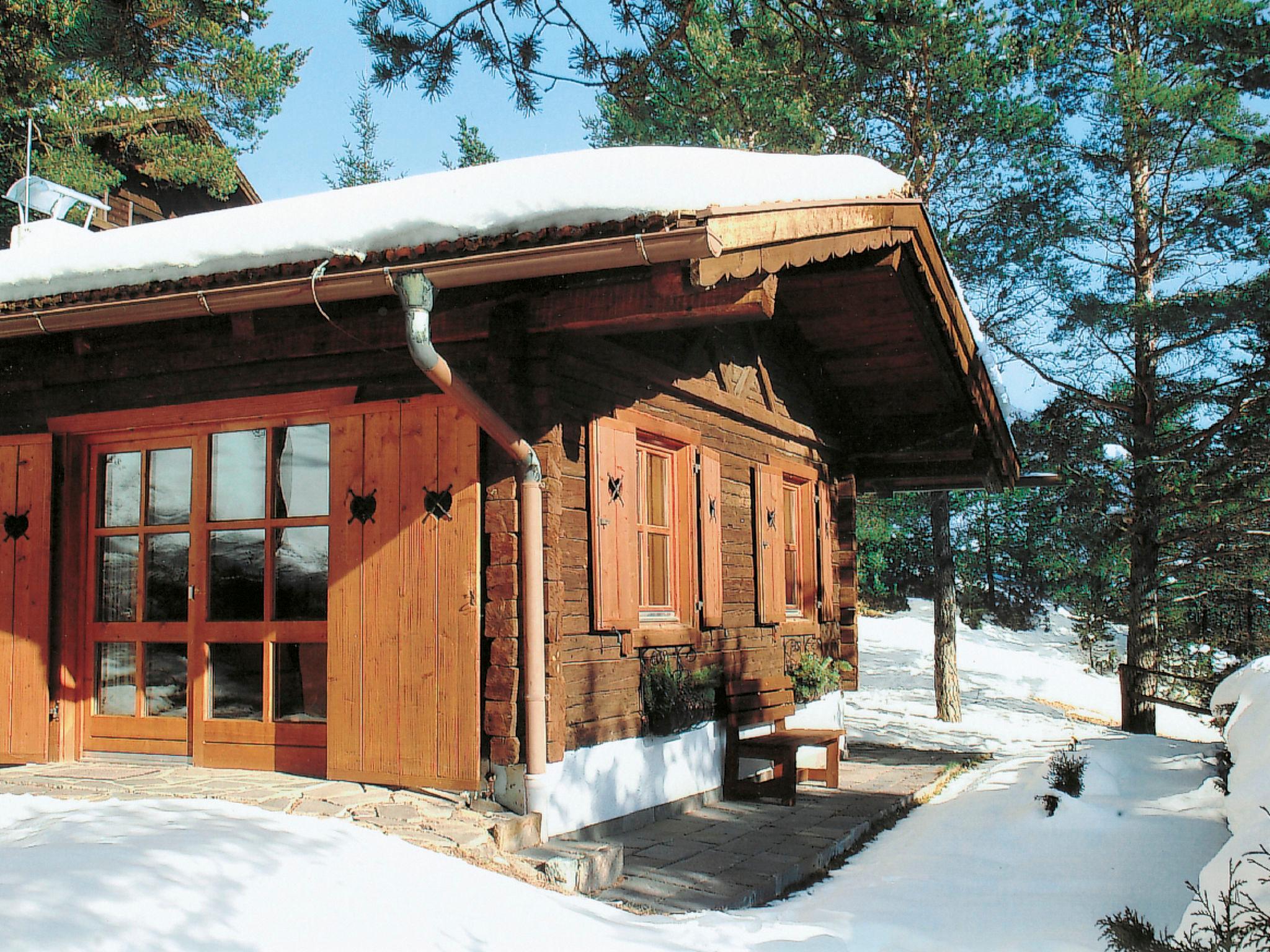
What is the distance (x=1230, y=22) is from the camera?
42.7 ft

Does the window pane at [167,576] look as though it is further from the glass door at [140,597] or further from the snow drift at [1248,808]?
the snow drift at [1248,808]

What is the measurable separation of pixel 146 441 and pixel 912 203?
471 cm

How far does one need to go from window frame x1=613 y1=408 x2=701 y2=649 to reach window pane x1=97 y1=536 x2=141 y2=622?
3014 mm

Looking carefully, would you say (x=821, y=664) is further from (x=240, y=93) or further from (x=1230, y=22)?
Answer: (x=240, y=93)

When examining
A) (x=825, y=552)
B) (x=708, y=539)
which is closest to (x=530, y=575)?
(x=708, y=539)

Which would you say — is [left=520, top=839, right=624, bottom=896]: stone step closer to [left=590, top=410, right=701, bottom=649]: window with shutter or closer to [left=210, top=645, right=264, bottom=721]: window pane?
[left=590, top=410, right=701, bottom=649]: window with shutter

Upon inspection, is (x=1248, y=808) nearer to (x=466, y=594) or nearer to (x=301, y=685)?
(x=466, y=594)

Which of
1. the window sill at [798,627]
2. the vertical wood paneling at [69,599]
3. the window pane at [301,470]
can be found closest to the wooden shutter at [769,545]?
the window sill at [798,627]

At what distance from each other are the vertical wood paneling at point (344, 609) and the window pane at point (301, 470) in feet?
1.08

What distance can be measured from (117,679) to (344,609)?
1.76 meters

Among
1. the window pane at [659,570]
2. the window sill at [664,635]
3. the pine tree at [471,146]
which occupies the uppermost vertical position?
the pine tree at [471,146]

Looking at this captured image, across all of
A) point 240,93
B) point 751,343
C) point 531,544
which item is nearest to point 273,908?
point 531,544

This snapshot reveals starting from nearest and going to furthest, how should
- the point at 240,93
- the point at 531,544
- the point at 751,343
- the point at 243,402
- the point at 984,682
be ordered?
the point at 531,544 < the point at 243,402 < the point at 751,343 < the point at 240,93 < the point at 984,682

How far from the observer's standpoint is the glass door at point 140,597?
6.43 metres
